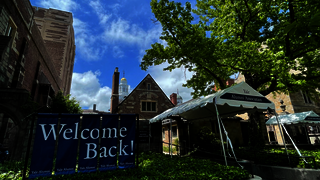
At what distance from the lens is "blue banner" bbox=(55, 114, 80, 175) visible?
4.85m

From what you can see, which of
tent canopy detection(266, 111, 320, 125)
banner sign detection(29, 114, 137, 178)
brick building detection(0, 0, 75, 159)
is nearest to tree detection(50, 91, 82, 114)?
brick building detection(0, 0, 75, 159)

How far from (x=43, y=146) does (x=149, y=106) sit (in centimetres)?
2156

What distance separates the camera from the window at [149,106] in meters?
25.8

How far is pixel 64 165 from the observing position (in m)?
4.86

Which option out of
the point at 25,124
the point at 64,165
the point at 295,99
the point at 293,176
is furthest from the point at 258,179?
the point at 295,99

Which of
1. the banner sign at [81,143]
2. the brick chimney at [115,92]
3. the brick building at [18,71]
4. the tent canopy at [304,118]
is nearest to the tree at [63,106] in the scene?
the brick building at [18,71]

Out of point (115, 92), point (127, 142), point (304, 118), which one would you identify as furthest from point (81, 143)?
point (115, 92)

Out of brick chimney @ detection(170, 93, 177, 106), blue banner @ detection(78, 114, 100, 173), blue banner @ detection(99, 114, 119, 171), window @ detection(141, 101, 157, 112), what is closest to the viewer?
blue banner @ detection(78, 114, 100, 173)

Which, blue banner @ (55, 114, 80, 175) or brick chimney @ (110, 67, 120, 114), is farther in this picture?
brick chimney @ (110, 67, 120, 114)

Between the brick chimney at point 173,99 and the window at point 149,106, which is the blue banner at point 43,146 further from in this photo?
the brick chimney at point 173,99

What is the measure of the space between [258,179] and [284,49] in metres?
8.47

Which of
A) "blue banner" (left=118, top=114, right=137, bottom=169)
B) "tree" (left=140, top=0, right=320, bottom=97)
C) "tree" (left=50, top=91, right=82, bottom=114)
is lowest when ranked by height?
"blue banner" (left=118, top=114, right=137, bottom=169)

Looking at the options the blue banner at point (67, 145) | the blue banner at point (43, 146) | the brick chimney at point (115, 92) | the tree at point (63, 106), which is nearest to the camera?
the blue banner at point (43, 146)

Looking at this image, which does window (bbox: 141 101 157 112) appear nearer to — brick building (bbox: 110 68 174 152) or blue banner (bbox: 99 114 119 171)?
brick building (bbox: 110 68 174 152)
